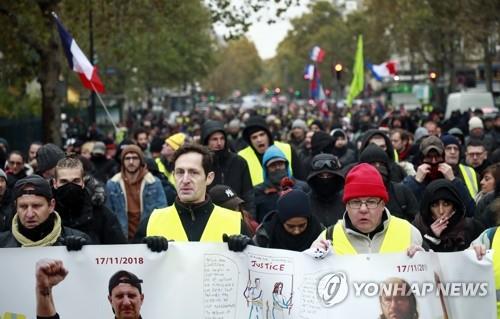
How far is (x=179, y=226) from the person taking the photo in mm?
7078

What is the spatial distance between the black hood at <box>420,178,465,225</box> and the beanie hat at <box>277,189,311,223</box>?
3.22 ft

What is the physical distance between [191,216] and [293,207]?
2.25ft

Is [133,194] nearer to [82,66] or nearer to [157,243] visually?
[157,243]

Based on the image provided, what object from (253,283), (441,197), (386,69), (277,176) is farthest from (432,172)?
(386,69)

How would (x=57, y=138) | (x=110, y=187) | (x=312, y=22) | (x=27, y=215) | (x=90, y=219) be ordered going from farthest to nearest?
(x=312, y=22)
(x=57, y=138)
(x=110, y=187)
(x=90, y=219)
(x=27, y=215)

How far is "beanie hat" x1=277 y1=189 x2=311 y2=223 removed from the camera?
7.39m

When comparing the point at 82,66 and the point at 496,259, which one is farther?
the point at 82,66

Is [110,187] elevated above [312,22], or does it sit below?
below

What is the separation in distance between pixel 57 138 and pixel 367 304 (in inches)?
757

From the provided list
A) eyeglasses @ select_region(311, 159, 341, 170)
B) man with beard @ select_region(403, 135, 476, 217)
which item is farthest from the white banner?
man with beard @ select_region(403, 135, 476, 217)

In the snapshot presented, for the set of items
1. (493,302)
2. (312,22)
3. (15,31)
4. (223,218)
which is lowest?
(493,302)

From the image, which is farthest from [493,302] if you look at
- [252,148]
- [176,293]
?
[252,148]

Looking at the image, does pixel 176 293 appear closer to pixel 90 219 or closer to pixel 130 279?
pixel 130 279

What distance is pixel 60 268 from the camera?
6.49 m
